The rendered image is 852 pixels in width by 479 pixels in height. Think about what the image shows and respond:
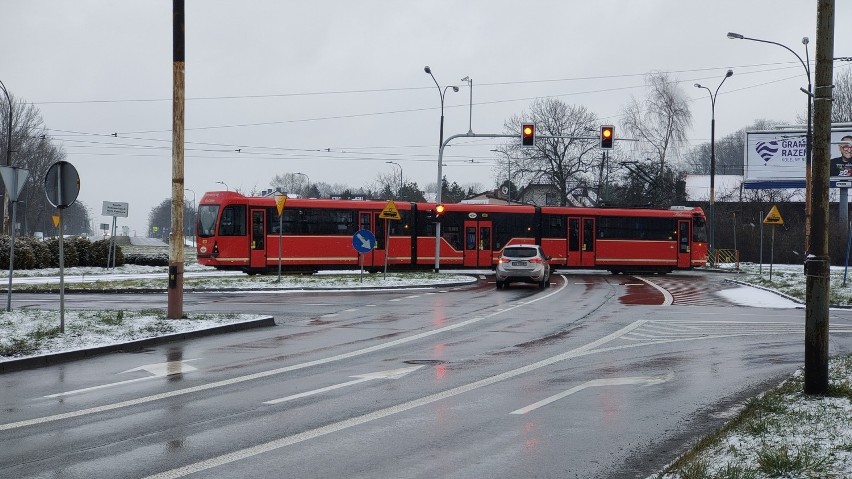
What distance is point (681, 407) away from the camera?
9352 mm

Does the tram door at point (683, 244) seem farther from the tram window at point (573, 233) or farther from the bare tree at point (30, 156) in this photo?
the bare tree at point (30, 156)

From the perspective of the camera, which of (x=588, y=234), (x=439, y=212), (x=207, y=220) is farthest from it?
(x=588, y=234)

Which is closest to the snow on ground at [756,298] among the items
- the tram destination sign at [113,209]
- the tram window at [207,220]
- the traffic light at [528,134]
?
the traffic light at [528,134]

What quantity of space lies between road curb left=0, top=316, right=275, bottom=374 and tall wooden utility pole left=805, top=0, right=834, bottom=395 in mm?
9283

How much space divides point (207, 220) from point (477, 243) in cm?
1311

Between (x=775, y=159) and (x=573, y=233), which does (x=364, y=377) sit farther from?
(x=775, y=159)

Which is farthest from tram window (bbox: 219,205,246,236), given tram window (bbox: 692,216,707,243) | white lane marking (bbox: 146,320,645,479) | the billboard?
the billboard

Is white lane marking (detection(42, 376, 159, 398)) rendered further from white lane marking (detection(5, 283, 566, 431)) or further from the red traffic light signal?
the red traffic light signal

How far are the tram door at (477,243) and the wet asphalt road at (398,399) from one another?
81.1ft

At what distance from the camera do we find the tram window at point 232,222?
3744 cm

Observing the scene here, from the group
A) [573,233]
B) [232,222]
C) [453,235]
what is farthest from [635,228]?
[232,222]

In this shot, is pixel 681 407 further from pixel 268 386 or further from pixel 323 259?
pixel 323 259

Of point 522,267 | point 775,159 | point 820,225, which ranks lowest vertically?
point 522,267

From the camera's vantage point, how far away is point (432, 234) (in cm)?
4312
